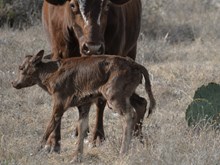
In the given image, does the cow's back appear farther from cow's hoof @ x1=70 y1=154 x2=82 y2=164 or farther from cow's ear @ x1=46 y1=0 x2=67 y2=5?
cow's hoof @ x1=70 y1=154 x2=82 y2=164

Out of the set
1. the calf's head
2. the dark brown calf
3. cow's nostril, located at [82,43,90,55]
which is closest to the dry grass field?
the dark brown calf

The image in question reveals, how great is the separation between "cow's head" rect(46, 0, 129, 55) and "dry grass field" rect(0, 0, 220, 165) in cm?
95

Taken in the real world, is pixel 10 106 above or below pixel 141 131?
below

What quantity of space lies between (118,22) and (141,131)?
1.28 m

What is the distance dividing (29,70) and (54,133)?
977 mm

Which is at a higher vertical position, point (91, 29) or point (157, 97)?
point (91, 29)

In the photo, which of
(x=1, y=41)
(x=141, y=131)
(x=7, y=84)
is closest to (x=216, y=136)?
(x=141, y=131)

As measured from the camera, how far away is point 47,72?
7598 millimetres

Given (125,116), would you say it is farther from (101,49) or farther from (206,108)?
(206,108)

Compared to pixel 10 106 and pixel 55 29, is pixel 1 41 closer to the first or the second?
pixel 10 106

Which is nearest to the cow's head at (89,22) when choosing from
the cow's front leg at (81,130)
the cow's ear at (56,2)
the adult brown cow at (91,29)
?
the adult brown cow at (91,29)

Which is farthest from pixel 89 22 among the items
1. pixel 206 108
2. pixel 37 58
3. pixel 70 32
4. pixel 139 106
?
pixel 206 108

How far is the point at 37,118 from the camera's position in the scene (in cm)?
973

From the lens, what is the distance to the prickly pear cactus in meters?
8.15
